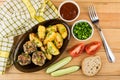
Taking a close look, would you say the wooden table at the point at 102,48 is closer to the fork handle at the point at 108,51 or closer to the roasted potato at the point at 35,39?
the fork handle at the point at 108,51

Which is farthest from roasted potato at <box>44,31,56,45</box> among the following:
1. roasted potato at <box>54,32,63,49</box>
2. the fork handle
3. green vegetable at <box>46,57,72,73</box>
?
the fork handle

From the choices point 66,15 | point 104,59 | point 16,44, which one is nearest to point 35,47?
point 16,44

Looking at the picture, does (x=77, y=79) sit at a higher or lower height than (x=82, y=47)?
lower

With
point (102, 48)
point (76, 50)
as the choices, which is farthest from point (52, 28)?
point (102, 48)

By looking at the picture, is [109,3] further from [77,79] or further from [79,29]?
[77,79]

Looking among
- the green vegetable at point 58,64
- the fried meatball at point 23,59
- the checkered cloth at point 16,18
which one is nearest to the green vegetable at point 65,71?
the green vegetable at point 58,64

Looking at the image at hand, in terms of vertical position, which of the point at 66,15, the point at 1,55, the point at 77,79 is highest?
the point at 66,15

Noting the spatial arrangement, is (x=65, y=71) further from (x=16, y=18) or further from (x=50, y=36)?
(x=16, y=18)
